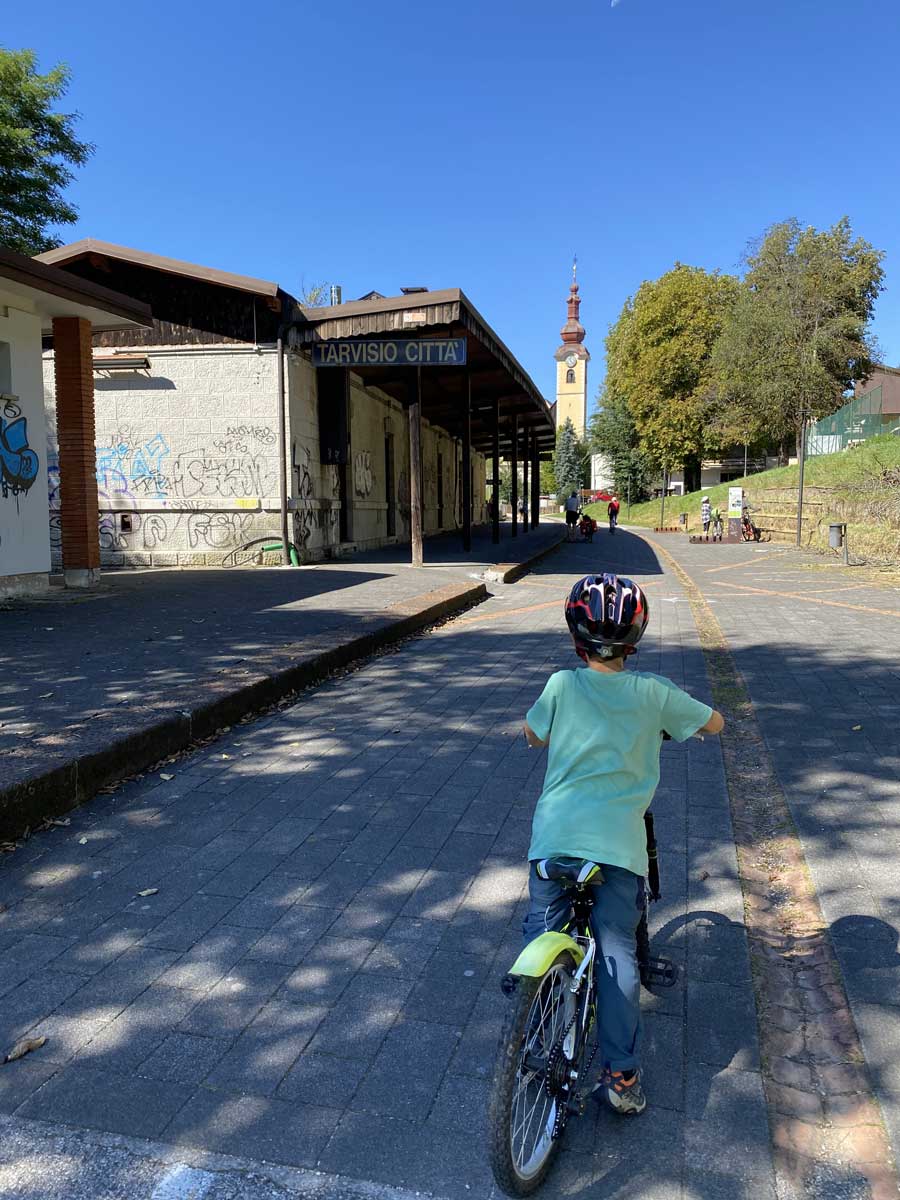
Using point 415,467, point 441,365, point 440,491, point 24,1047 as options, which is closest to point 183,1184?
point 24,1047

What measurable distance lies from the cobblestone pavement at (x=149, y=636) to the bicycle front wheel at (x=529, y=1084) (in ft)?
9.63

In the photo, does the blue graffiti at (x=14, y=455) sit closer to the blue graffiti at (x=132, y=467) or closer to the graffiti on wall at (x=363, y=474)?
the blue graffiti at (x=132, y=467)

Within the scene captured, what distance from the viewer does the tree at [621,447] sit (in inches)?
2584

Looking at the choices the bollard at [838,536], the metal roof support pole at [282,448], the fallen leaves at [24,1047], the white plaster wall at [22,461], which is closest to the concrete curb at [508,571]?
the metal roof support pole at [282,448]

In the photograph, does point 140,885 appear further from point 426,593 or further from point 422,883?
point 426,593

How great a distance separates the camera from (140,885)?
3.51m

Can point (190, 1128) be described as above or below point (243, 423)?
below

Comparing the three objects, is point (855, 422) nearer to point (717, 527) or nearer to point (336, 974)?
point (717, 527)

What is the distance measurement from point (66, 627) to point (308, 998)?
696 centimetres

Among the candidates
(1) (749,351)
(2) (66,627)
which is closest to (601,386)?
(1) (749,351)

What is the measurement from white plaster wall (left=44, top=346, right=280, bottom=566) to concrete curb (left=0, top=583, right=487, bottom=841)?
8626 mm

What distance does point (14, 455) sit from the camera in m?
10.9

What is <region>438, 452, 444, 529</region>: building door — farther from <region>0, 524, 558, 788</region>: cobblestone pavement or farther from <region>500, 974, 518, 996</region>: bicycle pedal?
<region>500, 974, 518, 996</region>: bicycle pedal

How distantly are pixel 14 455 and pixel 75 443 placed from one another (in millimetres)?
1469
